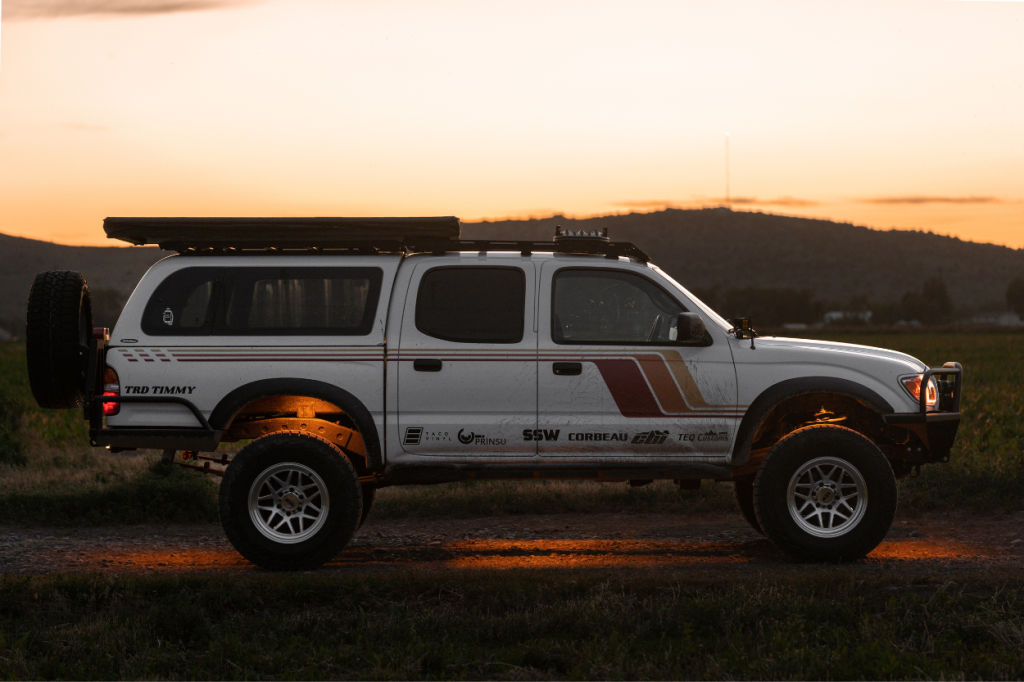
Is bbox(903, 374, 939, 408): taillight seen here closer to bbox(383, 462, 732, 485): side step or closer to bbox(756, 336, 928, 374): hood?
bbox(756, 336, 928, 374): hood

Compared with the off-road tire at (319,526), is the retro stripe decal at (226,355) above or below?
above

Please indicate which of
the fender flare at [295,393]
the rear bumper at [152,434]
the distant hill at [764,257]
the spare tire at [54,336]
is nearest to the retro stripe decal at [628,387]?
the fender flare at [295,393]

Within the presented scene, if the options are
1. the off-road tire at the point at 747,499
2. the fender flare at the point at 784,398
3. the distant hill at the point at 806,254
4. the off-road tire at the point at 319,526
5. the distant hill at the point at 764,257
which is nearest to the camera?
the off-road tire at the point at 319,526

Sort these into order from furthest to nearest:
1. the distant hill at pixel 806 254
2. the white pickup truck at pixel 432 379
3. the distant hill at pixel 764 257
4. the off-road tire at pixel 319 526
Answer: the distant hill at pixel 806 254
the distant hill at pixel 764 257
the white pickup truck at pixel 432 379
the off-road tire at pixel 319 526

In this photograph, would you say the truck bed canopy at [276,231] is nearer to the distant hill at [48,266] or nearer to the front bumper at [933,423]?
the front bumper at [933,423]

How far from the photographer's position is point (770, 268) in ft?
→ 363

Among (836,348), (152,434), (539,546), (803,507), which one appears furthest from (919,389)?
(152,434)

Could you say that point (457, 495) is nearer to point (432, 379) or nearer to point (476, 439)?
point (476, 439)

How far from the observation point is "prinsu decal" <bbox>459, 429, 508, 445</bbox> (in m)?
7.11

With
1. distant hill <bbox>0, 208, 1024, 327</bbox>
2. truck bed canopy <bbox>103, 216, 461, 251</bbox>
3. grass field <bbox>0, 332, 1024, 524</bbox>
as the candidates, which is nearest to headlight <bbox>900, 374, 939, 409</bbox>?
grass field <bbox>0, 332, 1024, 524</bbox>

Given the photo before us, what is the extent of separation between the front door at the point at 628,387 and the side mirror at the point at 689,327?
0.38ft

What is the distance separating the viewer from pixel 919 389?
287 inches

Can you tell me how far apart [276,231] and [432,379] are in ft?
5.28

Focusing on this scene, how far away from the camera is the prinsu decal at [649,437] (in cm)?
716
